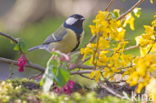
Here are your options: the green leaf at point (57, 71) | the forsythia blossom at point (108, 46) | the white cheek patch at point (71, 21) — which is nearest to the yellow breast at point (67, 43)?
the white cheek patch at point (71, 21)

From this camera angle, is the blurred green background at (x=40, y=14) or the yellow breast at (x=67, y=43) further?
the blurred green background at (x=40, y=14)

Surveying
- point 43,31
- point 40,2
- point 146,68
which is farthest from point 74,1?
point 146,68

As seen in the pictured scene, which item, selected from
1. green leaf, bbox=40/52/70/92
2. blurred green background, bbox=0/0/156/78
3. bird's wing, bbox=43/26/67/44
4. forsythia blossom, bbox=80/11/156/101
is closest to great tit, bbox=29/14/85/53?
bird's wing, bbox=43/26/67/44

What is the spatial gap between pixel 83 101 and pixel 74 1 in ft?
30.7

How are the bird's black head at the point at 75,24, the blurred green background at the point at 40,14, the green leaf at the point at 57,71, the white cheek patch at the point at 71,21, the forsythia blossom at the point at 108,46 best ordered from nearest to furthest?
the green leaf at the point at 57,71 < the forsythia blossom at the point at 108,46 < the bird's black head at the point at 75,24 < the white cheek patch at the point at 71,21 < the blurred green background at the point at 40,14

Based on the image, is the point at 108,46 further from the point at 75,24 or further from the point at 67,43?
the point at 75,24

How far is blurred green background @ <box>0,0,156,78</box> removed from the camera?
8719 millimetres

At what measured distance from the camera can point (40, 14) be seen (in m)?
11.1

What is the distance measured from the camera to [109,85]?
115 inches

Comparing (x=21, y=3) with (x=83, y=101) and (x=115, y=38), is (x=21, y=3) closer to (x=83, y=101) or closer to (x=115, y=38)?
(x=115, y=38)

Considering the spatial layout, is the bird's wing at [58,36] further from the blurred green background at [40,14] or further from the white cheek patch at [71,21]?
the blurred green background at [40,14]

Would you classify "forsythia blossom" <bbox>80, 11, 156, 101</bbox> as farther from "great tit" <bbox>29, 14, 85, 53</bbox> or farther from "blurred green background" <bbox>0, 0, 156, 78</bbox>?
"blurred green background" <bbox>0, 0, 156, 78</bbox>

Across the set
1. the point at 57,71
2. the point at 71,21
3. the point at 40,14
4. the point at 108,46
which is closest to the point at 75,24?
the point at 71,21

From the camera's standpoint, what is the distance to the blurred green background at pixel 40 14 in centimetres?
872
